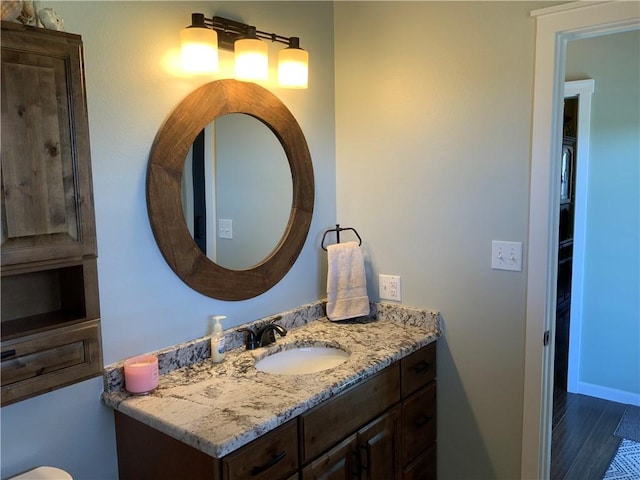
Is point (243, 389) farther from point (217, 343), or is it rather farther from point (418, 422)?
point (418, 422)

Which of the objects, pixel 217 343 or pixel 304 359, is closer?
pixel 217 343

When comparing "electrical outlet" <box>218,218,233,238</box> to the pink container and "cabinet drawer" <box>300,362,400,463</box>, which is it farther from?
"cabinet drawer" <box>300,362,400,463</box>

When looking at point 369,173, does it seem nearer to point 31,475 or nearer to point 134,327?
point 134,327

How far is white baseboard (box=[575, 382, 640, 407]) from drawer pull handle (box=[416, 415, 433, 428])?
183cm

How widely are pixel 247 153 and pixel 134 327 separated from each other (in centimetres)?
79

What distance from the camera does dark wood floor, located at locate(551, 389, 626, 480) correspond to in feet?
8.61

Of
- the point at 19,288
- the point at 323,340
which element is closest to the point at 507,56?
the point at 323,340

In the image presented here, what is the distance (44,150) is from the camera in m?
1.21

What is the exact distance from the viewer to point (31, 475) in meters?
1.40

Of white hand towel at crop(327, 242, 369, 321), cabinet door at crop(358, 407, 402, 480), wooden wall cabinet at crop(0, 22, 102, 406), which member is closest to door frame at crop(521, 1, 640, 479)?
cabinet door at crop(358, 407, 402, 480)

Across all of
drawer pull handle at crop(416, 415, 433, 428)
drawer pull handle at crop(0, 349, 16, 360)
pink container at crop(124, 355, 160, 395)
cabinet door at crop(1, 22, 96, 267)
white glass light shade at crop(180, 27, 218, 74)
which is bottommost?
drawer pull handle at crop(416, 415, 433, 428)

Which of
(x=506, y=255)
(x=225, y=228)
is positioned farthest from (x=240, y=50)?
(x=506, y=255)

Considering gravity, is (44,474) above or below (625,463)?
above

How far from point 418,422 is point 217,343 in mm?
900
